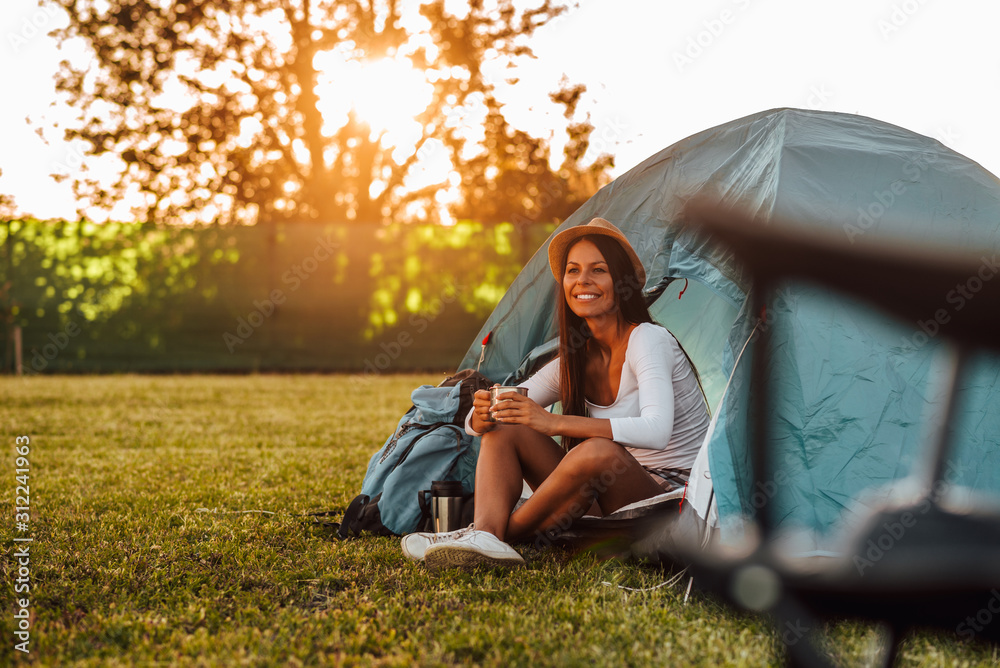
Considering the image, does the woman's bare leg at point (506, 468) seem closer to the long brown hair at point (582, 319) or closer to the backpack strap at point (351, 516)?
the long brown hair at point (582, 319)

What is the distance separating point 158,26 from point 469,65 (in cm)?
449

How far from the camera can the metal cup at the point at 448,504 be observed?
A: 264cm

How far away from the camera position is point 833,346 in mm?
2098

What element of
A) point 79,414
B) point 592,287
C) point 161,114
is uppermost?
point 161,114

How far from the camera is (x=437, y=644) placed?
5.79ft

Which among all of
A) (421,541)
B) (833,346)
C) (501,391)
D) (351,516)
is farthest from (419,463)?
(833,346)

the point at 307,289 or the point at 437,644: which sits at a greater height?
the point at 307,289

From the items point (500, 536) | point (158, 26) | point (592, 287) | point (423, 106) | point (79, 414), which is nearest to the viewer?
point (500, 536)

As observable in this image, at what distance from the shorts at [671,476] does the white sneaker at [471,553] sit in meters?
0.59

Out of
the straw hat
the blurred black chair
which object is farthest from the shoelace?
the blurred black chair

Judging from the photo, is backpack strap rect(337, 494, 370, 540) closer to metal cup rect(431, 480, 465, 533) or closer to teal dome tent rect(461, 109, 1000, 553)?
metal cup rect(431, 480, 465, 533)

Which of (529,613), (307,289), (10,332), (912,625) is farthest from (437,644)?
(10,332)

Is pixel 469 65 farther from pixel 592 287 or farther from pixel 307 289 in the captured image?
pixel 592 287

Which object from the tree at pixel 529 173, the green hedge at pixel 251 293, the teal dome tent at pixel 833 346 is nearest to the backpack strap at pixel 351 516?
the teal dome tent at pixel 833 346
